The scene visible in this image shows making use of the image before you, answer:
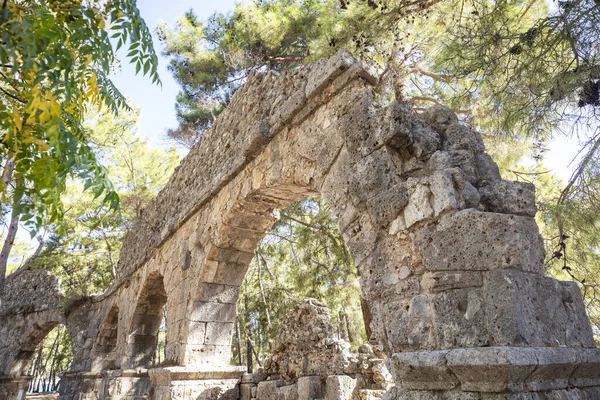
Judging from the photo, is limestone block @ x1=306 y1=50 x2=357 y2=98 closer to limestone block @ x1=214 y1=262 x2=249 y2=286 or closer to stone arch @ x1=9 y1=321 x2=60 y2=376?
limestone block @ x1=214 y1=262 x2=249 y2=286

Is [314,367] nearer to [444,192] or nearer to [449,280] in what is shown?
[449,280]

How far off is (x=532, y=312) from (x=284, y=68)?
6073mm

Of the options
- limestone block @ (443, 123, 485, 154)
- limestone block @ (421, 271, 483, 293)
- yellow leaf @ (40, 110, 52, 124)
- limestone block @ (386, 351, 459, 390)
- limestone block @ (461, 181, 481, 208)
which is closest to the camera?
yellow leaf @ (40, 110, 52, 124)

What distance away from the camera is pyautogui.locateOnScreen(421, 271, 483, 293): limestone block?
7.00 ft

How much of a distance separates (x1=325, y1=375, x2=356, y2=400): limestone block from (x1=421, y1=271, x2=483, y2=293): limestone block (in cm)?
265

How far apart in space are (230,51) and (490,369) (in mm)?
7675

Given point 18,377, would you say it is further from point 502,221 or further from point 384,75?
point 502,221

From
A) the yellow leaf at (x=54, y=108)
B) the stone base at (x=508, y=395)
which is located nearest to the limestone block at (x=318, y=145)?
the stone base at (x=508, y=395)

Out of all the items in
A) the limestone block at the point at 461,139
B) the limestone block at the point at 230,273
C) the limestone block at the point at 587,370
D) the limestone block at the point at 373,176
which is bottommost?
the limestone block at the point at 587,370

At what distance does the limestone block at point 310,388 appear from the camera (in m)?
4.71

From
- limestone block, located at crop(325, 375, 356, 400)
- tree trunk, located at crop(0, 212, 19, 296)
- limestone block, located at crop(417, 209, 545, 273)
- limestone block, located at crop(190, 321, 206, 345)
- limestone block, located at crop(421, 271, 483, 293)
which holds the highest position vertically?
tree trunk, located at crop(0, 212, 19, 296)

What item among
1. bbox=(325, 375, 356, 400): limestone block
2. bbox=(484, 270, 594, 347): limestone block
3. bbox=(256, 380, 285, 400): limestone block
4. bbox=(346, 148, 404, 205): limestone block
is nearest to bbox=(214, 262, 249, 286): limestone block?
bbox=(256, 380, 285, 400): limestone block

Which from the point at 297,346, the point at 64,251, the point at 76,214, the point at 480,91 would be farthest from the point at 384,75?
the point at 64,251

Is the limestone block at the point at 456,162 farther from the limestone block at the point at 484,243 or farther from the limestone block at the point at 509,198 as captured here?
the limestone block at the point at 484,243
